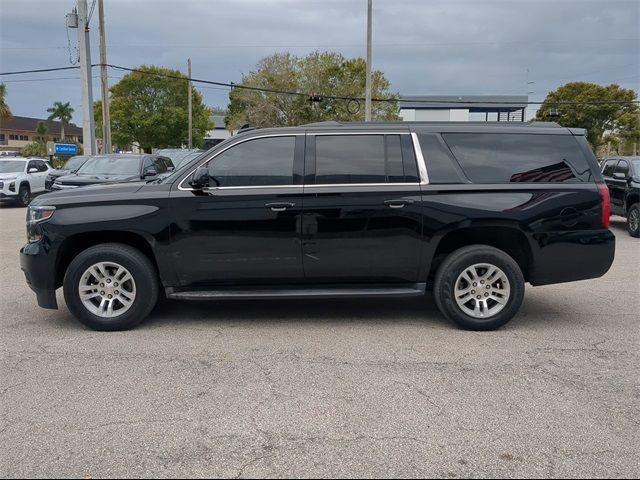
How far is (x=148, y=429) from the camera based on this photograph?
11.7 ft

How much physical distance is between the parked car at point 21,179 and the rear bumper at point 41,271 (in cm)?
1460

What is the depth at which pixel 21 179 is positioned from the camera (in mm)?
18812

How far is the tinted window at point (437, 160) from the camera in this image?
556 cm

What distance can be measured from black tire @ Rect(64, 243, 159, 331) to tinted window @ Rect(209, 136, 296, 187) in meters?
1.05

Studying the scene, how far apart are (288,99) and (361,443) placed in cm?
3755

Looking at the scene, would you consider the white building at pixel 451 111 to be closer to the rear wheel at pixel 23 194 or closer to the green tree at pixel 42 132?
the rear wheel at pixel 23 194

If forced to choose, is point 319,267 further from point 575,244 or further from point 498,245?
point 575,244

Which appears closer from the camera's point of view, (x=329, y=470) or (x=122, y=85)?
(x=329, y=470)

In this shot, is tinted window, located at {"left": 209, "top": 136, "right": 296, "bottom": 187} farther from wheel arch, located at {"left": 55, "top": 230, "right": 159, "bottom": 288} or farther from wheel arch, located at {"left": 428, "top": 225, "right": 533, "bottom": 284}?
wheel arch, located at {"left": 428, "top": 225, "right": 533, "bottom": 284}

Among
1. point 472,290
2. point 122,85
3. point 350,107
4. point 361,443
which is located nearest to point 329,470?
point 361,443

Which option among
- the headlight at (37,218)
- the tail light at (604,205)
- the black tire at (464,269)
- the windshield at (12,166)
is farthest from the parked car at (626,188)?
the windshield at (12,166)

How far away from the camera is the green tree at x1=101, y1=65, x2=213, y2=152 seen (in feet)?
167

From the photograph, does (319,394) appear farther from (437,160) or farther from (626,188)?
(626,188)

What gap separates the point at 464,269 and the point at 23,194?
1751 cm
